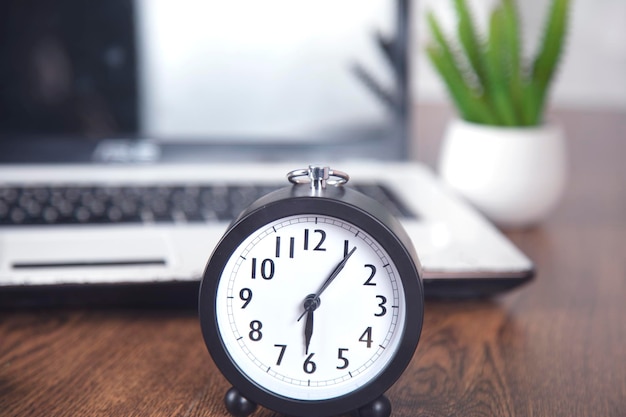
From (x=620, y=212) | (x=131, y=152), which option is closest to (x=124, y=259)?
(x=131, y=152)

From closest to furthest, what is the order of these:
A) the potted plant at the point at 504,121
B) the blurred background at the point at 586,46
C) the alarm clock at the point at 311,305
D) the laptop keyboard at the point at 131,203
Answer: the alarm clock at the point at 311,305, the laptop keyboard at the point at 131,203, the potted plant at the point at 504,121, the blurred background at the point at 586,46

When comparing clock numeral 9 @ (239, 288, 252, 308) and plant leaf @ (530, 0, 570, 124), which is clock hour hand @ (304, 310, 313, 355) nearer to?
clock numeral 9 @ (239, 288, 252, 308)

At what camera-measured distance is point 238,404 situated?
1.46 ft

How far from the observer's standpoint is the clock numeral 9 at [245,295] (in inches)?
17.1

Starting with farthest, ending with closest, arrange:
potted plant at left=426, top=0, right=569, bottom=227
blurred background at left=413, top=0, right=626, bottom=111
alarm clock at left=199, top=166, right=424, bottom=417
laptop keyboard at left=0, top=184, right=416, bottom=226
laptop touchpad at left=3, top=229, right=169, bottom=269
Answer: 1. blurred background at left=413, top=0, right=626, bottom=111
2. potted plant at left=426, top=0, right=569, bottom=227
3. laptop keyboard at left=0, top=184, right=416, bottom=226
4. laptop touchpad at left=3, top=229, right=169, bottom=269
5. alarm clock at left=199, top=166, right=424, bottom=417

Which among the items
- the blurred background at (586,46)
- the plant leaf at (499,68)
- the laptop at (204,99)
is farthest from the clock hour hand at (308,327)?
the blurred background at (586,46)

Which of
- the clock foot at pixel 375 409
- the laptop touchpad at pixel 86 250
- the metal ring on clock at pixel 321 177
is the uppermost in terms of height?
the metal ring on clock at pixel 321 177

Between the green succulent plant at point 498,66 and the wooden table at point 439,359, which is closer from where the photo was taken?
the wooden table at point 439,359

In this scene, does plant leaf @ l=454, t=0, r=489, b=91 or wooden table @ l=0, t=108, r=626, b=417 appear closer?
wooden table @ l=0, t=108, r=626, b=417

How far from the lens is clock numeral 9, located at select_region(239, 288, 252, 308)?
1.43 feet

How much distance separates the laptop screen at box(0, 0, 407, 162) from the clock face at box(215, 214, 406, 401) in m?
0.49

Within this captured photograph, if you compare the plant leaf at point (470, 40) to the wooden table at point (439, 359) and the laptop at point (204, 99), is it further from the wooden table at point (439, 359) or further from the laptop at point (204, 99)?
the wooden table at point (439, 359)

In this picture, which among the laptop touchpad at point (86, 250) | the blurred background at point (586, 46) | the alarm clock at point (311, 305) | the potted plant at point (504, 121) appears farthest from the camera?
the blurred background at point (586, 46)

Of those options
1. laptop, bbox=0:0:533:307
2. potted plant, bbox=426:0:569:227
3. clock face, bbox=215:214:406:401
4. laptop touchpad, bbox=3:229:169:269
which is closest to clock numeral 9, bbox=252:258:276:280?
clock face, bbox=215:214:406:401
